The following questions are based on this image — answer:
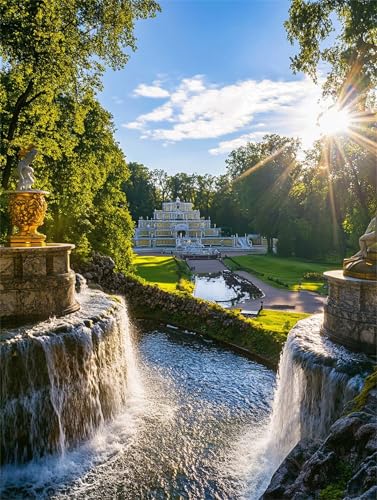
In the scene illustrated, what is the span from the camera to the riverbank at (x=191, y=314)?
43.6ft

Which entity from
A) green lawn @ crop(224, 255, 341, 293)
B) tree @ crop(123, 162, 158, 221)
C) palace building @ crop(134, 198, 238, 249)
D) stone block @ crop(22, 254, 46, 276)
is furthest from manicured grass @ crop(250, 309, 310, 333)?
tree @ crop(123, 162, 158, 221)

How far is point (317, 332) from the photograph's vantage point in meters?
7.50

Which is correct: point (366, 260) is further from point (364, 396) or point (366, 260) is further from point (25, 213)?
point (25, 213)

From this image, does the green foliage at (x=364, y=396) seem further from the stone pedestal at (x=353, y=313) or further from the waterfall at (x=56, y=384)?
the waterfall at (x=56, y=384)

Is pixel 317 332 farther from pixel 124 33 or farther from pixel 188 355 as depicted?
pixel 124 33

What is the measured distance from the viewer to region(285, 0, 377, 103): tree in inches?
396

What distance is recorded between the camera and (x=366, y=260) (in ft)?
23.0

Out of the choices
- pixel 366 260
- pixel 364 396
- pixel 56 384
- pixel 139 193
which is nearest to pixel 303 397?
pixel 364 396

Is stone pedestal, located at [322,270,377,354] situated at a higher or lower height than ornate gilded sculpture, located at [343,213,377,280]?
lower

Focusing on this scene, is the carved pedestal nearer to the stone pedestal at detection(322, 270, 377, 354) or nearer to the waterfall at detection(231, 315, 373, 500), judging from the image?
the waterfall at detection(231, 315, 373, 500)

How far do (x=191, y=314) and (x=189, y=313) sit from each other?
0.16m

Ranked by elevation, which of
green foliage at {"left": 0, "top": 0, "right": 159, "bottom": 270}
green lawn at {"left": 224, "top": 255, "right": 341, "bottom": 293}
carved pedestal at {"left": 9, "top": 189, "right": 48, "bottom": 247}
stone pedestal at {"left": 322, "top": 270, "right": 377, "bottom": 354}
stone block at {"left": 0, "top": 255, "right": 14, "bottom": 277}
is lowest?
green lawn at {"left": 224, "top": 255, "right": 341, "bottom": 293}

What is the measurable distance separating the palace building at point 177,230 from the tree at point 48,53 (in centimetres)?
5184

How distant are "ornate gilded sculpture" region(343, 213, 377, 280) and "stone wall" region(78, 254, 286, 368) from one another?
5974mm
